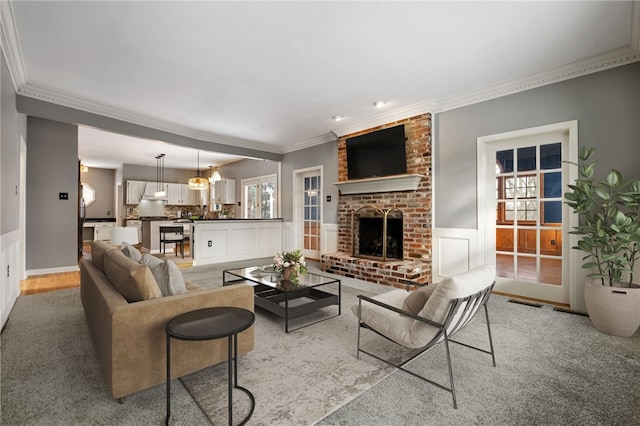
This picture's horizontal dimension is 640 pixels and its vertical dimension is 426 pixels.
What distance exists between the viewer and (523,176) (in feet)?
12.6

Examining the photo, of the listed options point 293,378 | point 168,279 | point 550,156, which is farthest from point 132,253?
point 550,156

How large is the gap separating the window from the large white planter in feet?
21.3

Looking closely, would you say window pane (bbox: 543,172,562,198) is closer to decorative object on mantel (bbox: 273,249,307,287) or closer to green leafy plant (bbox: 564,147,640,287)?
green leafy plant (bbox: 564,147,640,287)

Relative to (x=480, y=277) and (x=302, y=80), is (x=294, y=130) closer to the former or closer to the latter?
(x=302, y=80)

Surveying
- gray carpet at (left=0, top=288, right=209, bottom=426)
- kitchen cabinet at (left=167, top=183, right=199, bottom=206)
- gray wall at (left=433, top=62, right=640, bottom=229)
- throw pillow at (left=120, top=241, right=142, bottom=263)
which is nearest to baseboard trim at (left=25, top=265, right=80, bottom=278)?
gray carpet at (left=0, top=288, right=209, bottom=426)

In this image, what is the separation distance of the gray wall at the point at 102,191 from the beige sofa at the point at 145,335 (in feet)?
32.6

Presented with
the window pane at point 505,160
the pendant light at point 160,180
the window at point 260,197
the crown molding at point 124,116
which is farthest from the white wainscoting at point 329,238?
the pendant light at point 160,180

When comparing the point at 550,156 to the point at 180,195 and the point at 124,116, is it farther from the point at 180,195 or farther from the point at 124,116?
the point at 180,195

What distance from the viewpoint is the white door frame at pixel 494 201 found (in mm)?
3328

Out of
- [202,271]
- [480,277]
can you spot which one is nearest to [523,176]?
[480,277]

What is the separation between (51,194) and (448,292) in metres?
6.29

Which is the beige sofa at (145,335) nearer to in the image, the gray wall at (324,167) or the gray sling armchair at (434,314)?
the gray sling armchair at (434,314)

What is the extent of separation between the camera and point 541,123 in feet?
11.7

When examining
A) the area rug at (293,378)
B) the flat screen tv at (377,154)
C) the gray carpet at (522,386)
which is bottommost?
the gray carpet at (522,386)
